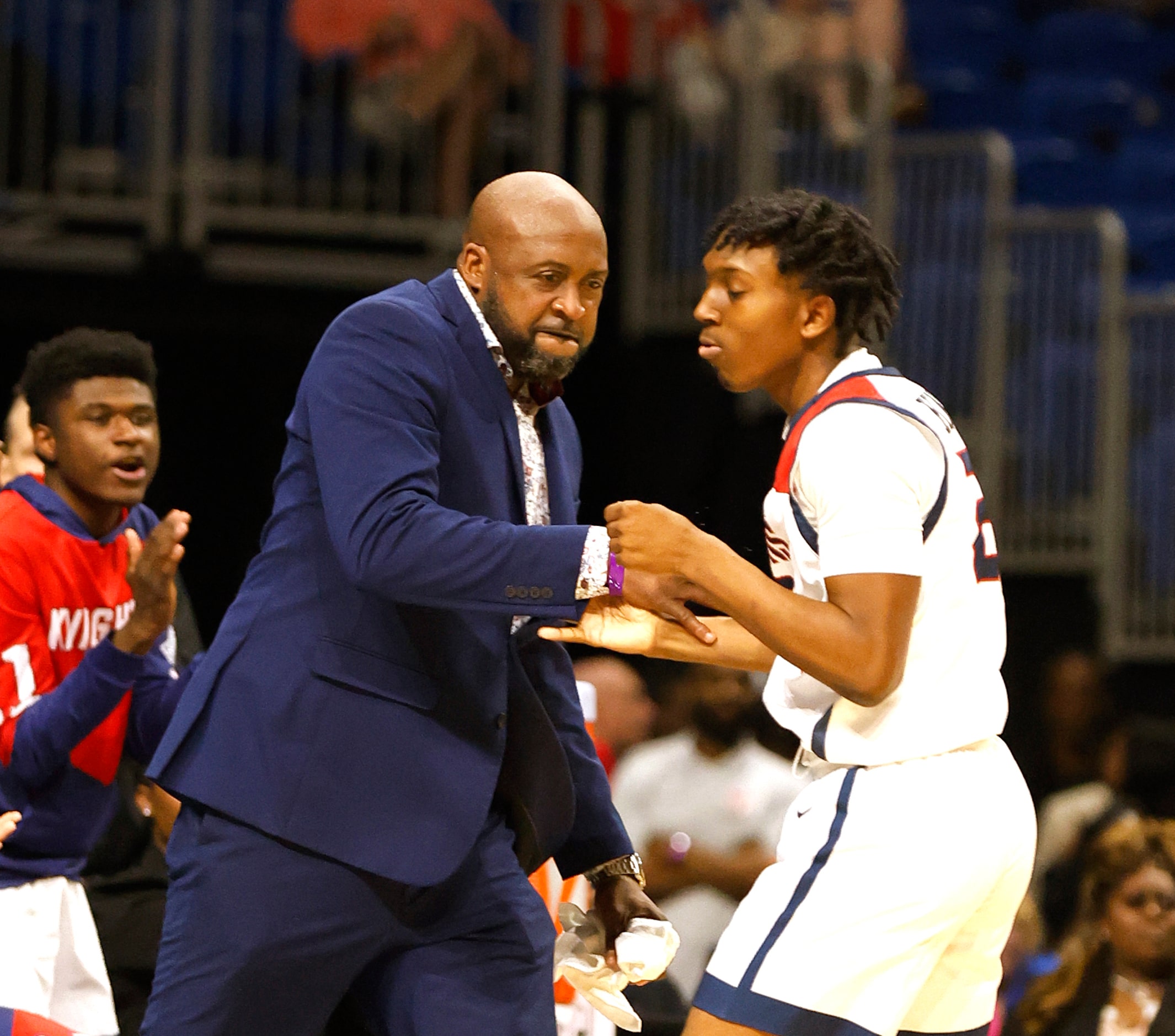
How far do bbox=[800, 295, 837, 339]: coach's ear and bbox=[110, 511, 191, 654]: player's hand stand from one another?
1.22 m

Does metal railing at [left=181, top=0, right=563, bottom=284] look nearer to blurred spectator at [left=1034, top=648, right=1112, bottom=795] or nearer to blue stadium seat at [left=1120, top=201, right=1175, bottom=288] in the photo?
blurred spectator at [left=1034, top=648, right=1112, bottom=795]

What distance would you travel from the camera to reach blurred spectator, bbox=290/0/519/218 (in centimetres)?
788

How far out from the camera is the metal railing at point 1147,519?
880cm

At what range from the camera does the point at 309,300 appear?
7.70 m

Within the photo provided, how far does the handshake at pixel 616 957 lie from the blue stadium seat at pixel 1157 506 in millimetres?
6011

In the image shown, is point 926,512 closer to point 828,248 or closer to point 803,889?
point 828,248

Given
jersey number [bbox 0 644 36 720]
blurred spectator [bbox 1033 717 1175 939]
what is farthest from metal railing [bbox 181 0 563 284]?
jersey number [bbox 0 644 36 720]

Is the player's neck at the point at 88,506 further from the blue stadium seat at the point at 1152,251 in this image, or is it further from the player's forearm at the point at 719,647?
the blue stadium seat at the point at 1152,251

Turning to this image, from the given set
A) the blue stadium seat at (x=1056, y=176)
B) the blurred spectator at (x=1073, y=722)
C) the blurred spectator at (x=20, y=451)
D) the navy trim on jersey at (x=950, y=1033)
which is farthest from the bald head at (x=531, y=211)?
the blue stadium seat at (x=1056, y=176)

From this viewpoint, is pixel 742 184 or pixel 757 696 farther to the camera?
pixel 742 184

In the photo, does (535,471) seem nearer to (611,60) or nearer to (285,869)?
(285,869)

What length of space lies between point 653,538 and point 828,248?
609mm

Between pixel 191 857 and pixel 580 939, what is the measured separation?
830 millimetres

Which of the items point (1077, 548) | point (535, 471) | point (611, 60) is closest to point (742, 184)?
point (611, 60)
